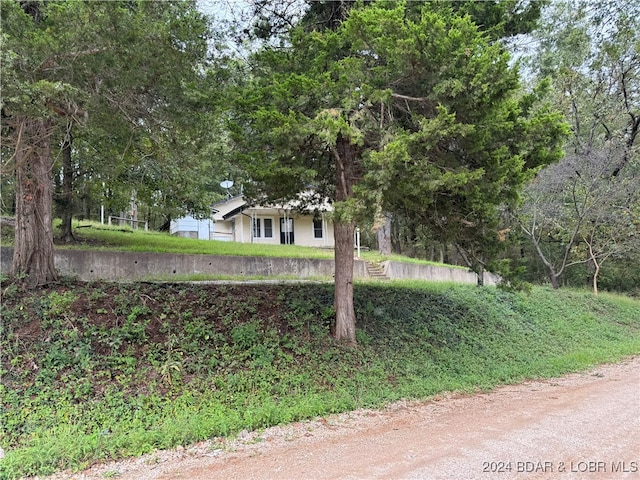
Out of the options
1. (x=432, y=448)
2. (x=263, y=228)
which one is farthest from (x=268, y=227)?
(x=432, y=448)

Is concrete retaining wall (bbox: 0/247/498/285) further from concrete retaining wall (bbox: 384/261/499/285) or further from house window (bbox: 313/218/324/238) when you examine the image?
house window (bbox: 313/218/324/238)

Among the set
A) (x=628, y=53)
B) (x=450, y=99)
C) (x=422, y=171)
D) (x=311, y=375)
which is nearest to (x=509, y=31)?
(x=450, y=99)

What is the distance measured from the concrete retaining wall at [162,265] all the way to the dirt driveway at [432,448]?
703 centimetres

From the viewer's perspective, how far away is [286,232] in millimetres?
23250

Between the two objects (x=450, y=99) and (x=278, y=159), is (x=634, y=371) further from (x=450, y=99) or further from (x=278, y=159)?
(x=278, y=159)

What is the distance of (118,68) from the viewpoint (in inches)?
205

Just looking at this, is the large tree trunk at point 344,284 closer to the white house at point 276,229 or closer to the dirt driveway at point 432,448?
the dirt driveway at point 432,448

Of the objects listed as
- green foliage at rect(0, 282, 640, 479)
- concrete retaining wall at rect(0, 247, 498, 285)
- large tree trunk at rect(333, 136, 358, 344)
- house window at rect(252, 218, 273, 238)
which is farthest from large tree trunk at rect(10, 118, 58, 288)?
house window at rect(252, 218, 273, 238)

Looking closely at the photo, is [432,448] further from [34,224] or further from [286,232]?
[286,232]

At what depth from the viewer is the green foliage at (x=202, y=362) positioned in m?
4.35

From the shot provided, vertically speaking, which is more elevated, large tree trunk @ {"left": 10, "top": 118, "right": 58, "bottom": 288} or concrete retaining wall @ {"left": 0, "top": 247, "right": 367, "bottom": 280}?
large tree trunk @ {"left": 10, "top": 118, "right": 58, "bottom": 288}

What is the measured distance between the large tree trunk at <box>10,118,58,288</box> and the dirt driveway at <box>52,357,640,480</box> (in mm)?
4696

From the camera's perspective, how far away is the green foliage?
4.35m

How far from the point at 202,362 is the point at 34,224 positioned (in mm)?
4094
